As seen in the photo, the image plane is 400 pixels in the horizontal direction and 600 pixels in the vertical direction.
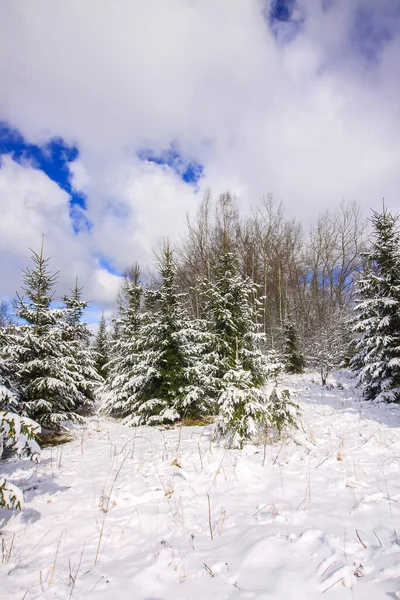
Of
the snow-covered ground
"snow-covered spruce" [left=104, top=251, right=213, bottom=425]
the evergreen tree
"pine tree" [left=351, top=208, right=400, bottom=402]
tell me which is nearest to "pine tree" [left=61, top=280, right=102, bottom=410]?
"snow-covered spruce" [left=104, top=251, right=213, bottom=425]

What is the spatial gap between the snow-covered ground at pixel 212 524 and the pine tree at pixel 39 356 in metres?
2.78

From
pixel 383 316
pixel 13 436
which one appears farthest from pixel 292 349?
pixel 13 436

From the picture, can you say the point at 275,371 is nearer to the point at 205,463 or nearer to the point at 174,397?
the point at 205,463

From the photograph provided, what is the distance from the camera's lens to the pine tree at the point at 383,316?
9.75 m

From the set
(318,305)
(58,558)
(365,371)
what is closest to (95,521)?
(58,558)

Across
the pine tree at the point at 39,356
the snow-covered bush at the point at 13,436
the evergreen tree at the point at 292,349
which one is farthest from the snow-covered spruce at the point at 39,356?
the evergreen tree at the point at 292,349

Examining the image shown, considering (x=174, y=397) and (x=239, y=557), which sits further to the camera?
(x=174, y=397)

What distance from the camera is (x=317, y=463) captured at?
16.6 feet

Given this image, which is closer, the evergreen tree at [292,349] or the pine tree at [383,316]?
the pine tree at [383,316]

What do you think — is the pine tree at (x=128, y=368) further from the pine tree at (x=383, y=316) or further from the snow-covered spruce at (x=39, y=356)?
the pine tree at (x=383, y=316)

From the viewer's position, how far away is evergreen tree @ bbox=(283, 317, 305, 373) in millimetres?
22750

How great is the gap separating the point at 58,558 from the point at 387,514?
3644 mm

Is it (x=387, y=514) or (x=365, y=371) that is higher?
(x=365, y=371)

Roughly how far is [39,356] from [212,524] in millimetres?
7455
